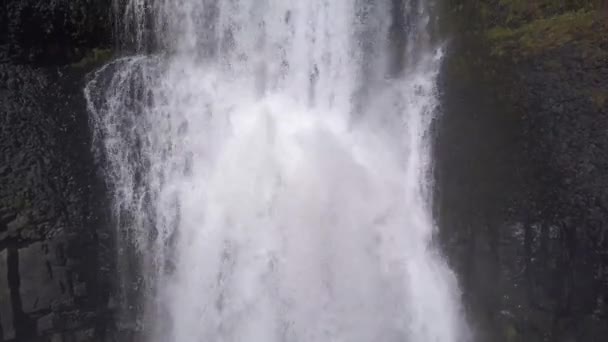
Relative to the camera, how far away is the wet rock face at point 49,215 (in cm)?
738

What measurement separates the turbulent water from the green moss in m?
0.21

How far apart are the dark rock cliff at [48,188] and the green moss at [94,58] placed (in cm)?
4

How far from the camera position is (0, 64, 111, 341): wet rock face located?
Result: 738 cm

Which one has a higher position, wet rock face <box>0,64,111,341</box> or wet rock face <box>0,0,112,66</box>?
wet rock face <box>0,0,112,66</box>

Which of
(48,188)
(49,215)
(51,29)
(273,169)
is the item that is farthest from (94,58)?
(273,169)

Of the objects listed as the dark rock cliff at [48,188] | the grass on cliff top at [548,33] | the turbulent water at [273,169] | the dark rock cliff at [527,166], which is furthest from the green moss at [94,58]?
the grass on cliff top at [548,33]

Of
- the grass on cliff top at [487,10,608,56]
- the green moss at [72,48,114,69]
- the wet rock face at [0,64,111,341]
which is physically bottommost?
the wet rock face at [0,64,111,341]

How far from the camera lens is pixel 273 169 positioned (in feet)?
25.9

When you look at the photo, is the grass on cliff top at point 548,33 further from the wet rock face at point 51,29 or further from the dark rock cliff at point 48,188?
the dark rock cliff at point 48,188

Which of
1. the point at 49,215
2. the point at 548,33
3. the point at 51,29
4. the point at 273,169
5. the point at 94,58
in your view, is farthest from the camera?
the point at 94,58

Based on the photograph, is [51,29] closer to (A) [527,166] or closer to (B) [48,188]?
(B) [48,188]

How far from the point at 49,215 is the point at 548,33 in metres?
6.91

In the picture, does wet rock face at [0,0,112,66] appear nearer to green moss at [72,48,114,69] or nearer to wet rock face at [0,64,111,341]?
green moss at [72,48,114,69]

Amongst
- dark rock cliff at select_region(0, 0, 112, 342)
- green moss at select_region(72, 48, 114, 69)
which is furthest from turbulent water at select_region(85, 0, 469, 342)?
dark rock cliff at select_region(0, 0, 112, 342)
